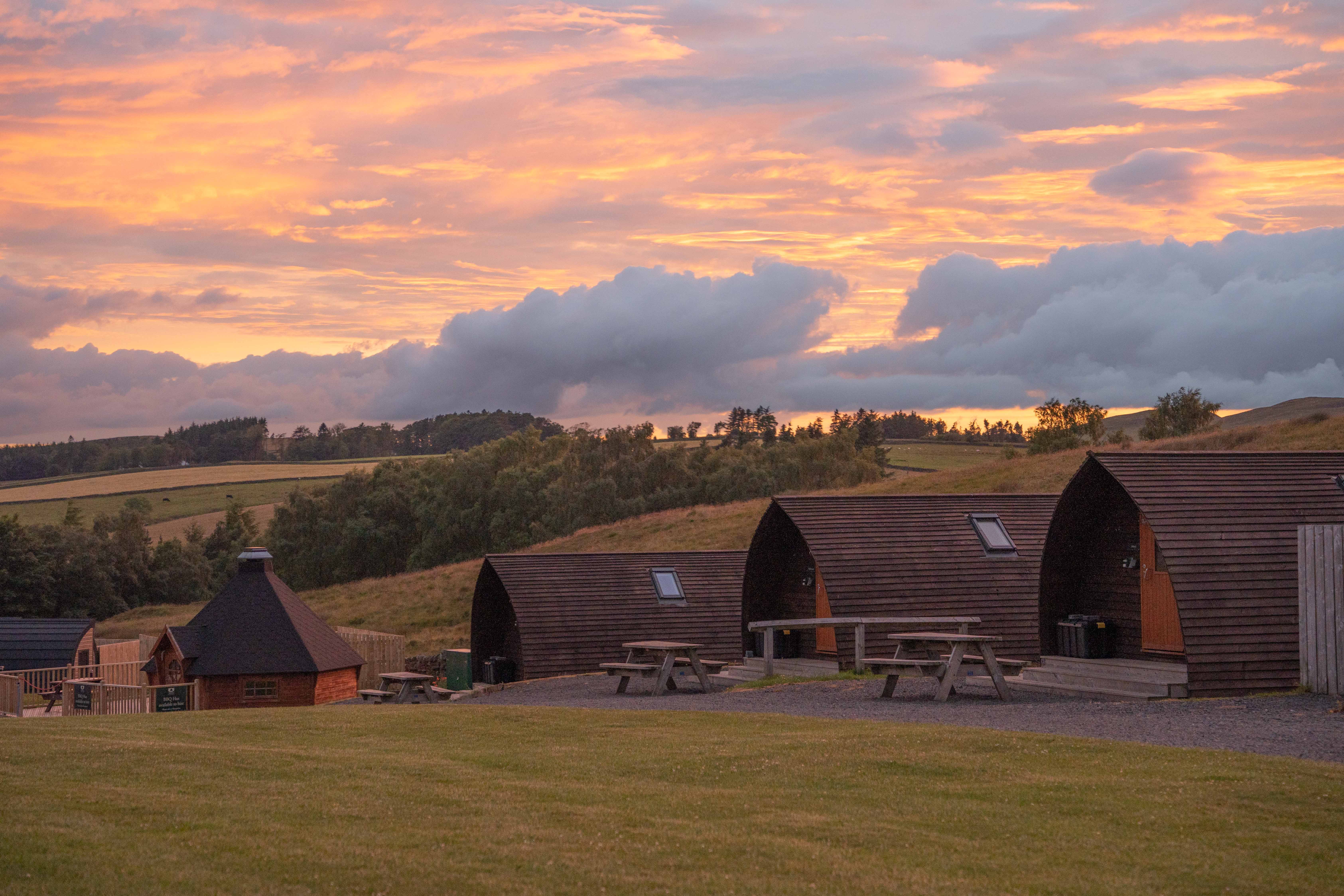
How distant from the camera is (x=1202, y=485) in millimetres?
19375

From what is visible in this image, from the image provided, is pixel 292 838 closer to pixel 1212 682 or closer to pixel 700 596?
pixel 1212 682

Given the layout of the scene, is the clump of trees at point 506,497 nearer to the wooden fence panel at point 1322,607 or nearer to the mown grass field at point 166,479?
the mown grass field at point 166,479

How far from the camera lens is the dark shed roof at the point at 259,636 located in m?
32.3

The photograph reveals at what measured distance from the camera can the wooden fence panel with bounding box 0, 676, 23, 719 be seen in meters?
27.0

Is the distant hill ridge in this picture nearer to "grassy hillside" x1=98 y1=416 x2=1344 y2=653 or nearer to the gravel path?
"grassy hillside" x1=98 y1=416 x2=1344 y2=653

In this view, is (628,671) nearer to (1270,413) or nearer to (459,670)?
(459,670)

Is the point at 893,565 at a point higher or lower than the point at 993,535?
lower

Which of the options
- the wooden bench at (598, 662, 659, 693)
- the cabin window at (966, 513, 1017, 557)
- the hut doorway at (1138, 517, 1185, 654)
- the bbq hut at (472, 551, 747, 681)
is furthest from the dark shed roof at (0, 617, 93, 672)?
the hut doorway at (1138, 517, 1185, 654)

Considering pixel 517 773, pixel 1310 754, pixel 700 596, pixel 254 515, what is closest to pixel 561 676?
pixel 700 596

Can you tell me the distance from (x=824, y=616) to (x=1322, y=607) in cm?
1128

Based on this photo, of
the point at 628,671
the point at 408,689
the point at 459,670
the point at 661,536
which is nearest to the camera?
the point at 628,671

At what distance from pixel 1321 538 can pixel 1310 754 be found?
6.48m

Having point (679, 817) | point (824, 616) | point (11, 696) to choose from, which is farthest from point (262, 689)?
point (679, 817)

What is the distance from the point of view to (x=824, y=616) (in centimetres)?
2606
